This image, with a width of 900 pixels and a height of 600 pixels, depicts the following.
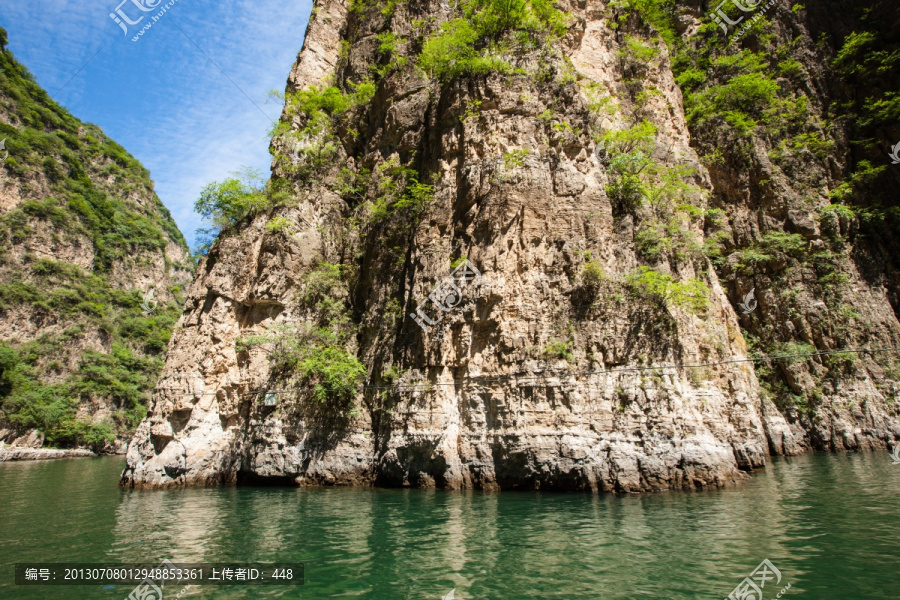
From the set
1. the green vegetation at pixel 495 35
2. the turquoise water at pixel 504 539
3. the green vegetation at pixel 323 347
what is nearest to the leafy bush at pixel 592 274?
the turquoise water at pixel 504 539

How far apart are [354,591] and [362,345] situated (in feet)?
44.3

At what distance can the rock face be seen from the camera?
587 inches

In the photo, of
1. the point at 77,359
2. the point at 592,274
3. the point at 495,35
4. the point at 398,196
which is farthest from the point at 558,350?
the point at 77,359

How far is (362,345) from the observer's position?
64.6 ft

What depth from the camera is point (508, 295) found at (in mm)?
16156

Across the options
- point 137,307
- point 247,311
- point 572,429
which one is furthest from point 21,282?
point 572,429

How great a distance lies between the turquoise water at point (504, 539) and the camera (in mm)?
6617

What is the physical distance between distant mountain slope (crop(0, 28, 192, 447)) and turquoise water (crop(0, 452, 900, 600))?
3840cm

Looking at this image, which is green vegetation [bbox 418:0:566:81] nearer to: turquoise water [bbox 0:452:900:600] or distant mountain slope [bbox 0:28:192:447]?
turquoise water [bbox 0:452:900:600]

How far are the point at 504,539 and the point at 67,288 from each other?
6251 centimetres

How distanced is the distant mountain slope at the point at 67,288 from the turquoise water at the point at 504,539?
126 ft

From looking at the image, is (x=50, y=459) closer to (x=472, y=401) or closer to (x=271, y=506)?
(x=271, y=506)

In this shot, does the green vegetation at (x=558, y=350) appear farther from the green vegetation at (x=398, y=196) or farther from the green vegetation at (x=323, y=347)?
the green vegetation at (x=398, y=196)

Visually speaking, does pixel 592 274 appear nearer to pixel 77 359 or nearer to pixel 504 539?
pixel 504 539
